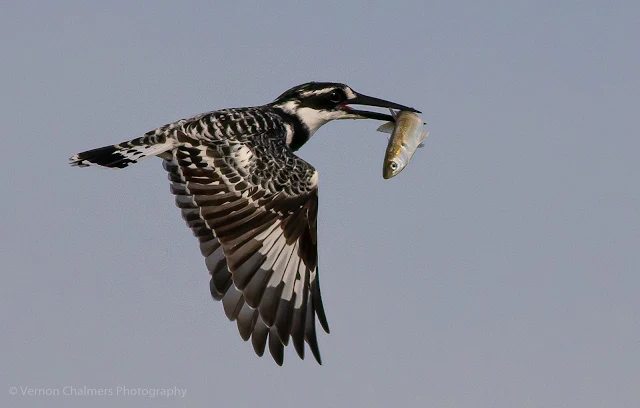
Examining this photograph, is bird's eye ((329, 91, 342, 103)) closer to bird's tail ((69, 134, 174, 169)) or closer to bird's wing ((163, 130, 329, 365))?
bird's wing ((163, 130, 329, 365))

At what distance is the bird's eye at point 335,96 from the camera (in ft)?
44.1

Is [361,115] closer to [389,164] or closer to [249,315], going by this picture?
[389,164]

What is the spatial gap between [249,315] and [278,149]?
5.70 feet

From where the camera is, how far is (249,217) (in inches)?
447

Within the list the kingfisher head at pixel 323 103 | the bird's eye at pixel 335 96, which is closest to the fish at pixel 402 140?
the kingfisher head at pixel 323 103

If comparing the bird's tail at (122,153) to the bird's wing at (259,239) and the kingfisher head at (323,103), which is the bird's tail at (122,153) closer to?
the bird's wing at (259,239)

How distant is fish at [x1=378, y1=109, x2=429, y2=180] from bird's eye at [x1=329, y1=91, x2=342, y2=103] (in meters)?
0.56

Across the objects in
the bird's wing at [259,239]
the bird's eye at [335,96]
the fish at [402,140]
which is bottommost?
the bird's wing at [259,239]

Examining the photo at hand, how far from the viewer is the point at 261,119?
12.4 m

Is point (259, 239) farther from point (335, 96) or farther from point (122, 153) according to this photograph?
point (335, 96)

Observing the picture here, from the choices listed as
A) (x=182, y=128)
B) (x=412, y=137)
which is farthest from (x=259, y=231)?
(x=412, y=137)

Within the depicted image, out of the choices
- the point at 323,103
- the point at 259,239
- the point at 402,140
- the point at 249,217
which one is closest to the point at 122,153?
the point at 249,217

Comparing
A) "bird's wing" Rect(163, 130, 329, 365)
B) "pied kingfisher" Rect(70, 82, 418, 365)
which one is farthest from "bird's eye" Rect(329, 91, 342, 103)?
"bird's wing" Rect(163, 130, 329, 365)

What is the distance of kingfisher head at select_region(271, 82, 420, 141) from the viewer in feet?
43.6
